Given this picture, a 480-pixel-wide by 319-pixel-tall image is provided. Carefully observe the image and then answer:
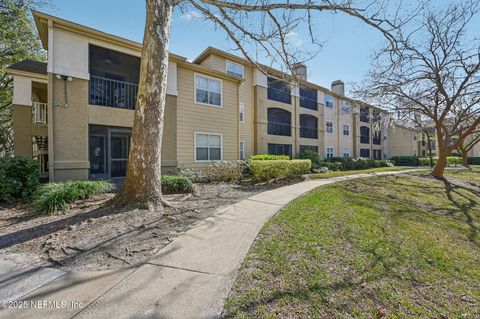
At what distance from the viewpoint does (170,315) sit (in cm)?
234

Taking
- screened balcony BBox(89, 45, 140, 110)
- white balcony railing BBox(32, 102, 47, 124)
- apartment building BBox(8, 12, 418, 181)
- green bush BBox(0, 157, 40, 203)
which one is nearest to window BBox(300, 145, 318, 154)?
apartment building BBox(8, 12, 418, 181)

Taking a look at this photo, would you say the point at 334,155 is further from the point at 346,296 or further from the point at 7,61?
the point at 7,61

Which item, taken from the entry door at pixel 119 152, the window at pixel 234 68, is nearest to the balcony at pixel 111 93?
the entry door at pixel 119 152

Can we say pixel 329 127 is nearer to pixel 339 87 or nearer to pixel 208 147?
pixel 339 87

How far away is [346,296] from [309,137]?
23223 mm

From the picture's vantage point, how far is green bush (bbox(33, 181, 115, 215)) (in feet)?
20.1

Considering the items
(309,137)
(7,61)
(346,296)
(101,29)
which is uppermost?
(7,61)

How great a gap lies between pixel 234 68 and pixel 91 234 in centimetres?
1611

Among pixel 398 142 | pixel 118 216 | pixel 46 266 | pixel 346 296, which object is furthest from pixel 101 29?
pixel 398 142

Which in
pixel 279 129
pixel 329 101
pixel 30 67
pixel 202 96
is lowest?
pixel 279 129

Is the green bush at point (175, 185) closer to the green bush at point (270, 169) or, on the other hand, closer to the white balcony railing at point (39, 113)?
the green bush at point (270, 169)

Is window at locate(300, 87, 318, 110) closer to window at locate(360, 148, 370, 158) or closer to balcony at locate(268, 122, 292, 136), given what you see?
balcony at locate(268, 122, 292, 136)

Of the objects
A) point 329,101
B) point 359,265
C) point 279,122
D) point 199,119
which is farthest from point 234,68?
point 359,265

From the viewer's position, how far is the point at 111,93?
11.1 m
